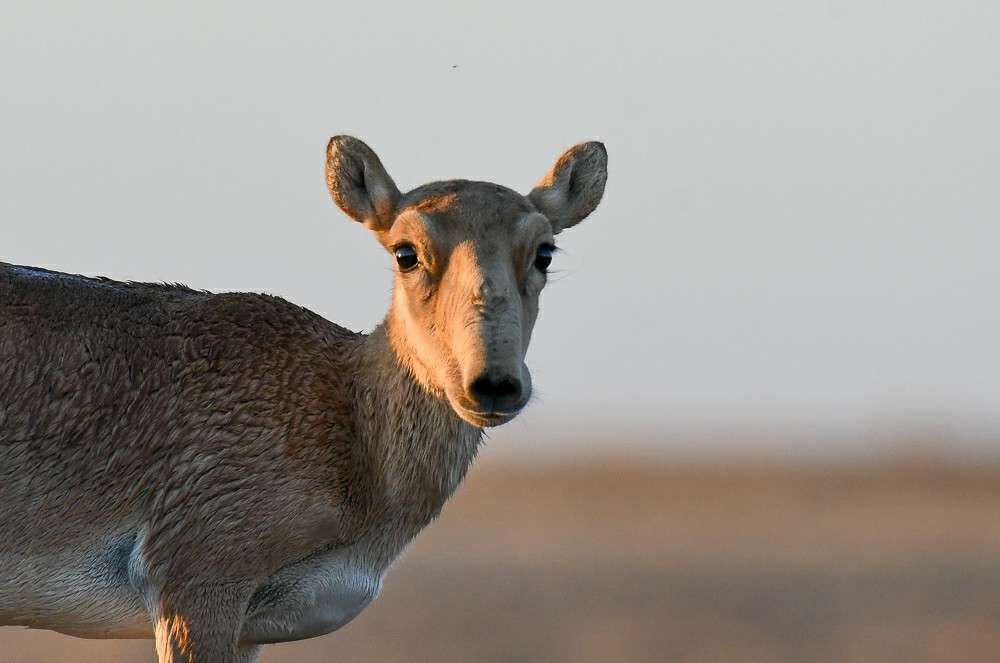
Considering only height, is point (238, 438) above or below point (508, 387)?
below

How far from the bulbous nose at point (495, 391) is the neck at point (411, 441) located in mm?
1247

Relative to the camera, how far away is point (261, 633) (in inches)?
437

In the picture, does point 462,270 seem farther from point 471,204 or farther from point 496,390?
point 496,390

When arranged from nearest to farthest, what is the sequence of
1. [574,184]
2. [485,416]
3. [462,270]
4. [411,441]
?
[485,416], [462,270], [411,441], [574,184]

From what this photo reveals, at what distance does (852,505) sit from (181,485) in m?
39.6

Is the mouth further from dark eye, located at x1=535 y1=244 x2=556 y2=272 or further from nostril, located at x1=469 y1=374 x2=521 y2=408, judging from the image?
dark eye, located at x1=535 y1=244 x2=556 y2=272

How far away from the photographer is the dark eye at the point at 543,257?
11.3 metres

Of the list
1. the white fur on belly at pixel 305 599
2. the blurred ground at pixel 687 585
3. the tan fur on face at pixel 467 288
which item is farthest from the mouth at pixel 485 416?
the blurred ground at pixel 687 585

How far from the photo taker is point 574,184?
1273 centimetres

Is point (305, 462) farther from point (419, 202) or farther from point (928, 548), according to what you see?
point (928, 548)

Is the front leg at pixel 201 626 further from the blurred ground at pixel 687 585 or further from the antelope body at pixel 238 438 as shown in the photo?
the blurred ground at pixel 687 585

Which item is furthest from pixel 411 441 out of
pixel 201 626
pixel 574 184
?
pixel 574 184

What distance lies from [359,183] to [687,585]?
2010 cm

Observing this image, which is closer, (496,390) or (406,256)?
(496,390)
